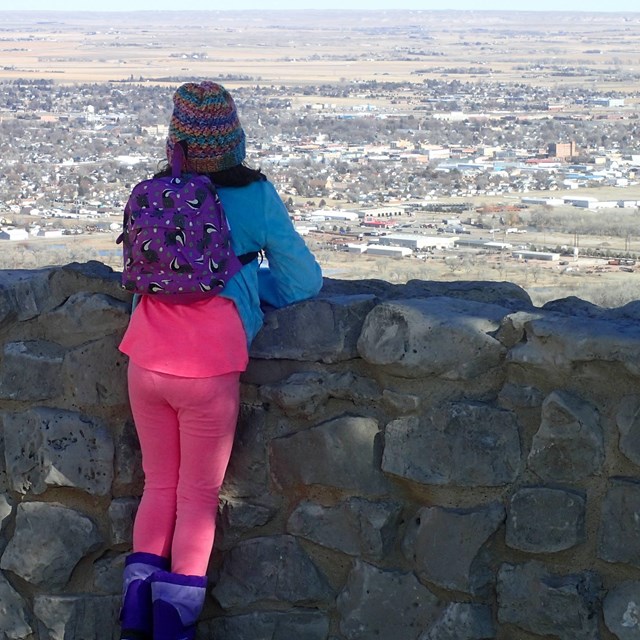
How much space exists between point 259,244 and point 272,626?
90 cm

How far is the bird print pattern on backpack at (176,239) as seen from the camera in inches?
103

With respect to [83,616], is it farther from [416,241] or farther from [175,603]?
[416,241]

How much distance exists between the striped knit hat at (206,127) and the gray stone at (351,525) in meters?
0.81

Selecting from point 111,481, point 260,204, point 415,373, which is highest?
point 260,204

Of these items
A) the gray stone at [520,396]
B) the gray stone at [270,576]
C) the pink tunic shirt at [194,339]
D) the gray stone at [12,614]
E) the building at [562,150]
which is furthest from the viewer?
the building at [562,150]

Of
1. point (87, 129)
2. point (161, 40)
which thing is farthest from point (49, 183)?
point (161, 40)

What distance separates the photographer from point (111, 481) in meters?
2.99

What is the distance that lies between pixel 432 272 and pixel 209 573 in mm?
13535

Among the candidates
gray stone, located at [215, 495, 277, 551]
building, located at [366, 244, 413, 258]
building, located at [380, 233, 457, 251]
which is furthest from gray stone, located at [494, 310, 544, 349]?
building, located at [380, 233, 457, 251]

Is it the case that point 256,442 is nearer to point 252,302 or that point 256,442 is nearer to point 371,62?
point 252,302

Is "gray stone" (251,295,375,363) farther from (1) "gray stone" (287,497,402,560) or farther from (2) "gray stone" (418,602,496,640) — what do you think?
(2) "gray stone" (418,602,496,640)

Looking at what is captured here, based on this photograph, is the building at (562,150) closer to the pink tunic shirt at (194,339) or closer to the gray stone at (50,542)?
the gray stone at (50,542)

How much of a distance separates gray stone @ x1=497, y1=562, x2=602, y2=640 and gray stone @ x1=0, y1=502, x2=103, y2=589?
1.02 m

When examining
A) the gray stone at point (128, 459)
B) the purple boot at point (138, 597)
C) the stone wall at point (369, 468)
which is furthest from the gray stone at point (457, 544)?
the gray stone at point (128, 459)
